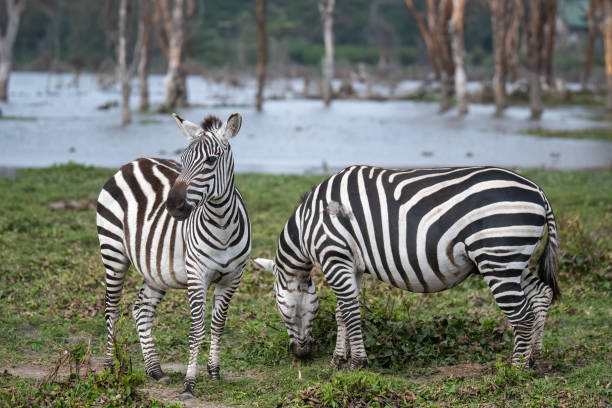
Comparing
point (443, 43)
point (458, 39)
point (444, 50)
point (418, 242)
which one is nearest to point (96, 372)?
point (418, 242)

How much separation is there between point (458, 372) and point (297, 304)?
48.1 inches

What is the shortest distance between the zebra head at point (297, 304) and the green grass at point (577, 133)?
54.4 feet

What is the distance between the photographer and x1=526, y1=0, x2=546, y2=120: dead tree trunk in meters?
25.7

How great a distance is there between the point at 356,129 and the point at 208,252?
64.2 feet

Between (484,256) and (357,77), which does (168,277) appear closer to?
(484,256)

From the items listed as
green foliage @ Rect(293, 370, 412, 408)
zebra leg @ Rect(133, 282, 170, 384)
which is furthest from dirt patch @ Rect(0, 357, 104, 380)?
green foliage @ Rect(293, 370, 412, 408)

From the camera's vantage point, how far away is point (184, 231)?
5.57 meters

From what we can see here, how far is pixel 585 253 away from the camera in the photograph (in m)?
8.41

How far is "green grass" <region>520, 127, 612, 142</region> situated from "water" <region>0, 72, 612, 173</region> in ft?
1.87

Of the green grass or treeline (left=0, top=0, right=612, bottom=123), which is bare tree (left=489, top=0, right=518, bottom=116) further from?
treeline (left=0, top=0, right=612, bottom=123)

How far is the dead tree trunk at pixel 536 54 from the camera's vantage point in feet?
84.3

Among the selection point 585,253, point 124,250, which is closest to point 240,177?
point 585,253

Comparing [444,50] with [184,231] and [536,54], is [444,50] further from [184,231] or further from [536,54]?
[184,231]

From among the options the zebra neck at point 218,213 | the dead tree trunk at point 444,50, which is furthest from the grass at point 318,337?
the dead tree trunk at point 444,50
